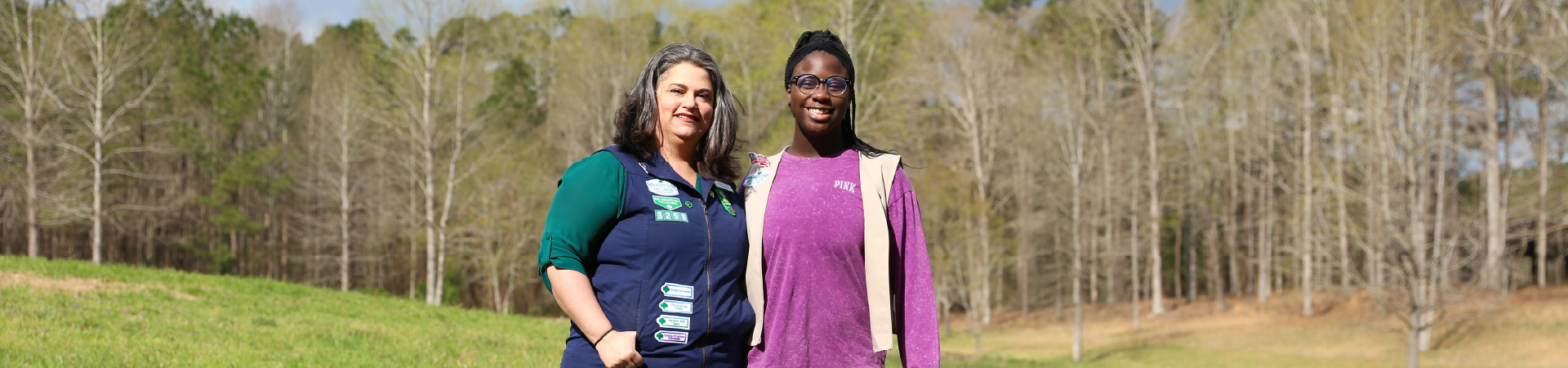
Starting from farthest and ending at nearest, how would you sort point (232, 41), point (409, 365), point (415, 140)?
point (232, 41)
point (415, 140)
point (409, 365)

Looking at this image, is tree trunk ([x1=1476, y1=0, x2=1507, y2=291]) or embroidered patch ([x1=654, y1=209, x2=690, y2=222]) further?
tree trunk ([x1=1476, y1=0, x2=1507, y2=291])

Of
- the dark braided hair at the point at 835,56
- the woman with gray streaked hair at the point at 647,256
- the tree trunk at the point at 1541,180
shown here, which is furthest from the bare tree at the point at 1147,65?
the woman with gray streaked hair at the point at 647,256

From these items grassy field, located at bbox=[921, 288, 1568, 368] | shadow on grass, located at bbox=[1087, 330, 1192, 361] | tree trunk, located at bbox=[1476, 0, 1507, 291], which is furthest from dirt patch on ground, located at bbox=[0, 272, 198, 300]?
tree trunk, located at bbox=[1476, 0, 1507, 291]

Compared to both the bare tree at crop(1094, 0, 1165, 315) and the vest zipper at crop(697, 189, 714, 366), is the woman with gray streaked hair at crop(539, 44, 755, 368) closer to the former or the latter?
the vest zipper at crop(697, 189, 714, 366)

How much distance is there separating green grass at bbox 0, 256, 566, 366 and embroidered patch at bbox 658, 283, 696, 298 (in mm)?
5867

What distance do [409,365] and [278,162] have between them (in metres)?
29.9

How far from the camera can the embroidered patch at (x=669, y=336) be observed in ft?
7.59

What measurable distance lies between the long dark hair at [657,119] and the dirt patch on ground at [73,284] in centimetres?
1068

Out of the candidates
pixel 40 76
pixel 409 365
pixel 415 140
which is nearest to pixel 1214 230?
pixel 415 140

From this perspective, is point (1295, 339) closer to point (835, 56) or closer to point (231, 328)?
point (231, 328)

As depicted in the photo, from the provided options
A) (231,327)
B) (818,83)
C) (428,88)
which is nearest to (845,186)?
(818,83)

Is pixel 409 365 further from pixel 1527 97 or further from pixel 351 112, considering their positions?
pixel 1527 97

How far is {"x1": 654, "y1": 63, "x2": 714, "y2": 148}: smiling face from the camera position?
2527 millimetres

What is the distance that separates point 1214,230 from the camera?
35531 mm
